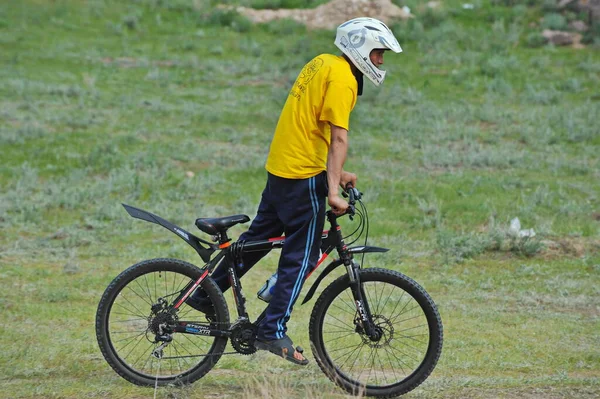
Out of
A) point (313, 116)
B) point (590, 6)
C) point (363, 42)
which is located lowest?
point (313, 116)

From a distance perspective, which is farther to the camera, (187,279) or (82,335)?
(82,335)

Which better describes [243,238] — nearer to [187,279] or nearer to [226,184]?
[187,279]

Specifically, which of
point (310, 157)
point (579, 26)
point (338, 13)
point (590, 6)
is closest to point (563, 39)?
point (579, 26)

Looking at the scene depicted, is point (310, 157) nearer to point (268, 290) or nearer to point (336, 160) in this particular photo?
point (336, 160)

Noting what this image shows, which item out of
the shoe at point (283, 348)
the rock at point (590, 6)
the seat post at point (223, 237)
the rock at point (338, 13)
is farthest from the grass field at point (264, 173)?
the rock at point (590, 6)

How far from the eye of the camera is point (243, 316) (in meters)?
5.36

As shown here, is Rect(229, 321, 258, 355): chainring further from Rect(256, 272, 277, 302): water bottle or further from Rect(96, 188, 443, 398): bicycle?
Rect(256, 272, 277, 302): water bottle

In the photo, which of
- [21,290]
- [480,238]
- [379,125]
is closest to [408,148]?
[379,125]

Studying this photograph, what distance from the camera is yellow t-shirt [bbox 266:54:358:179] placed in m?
4.94

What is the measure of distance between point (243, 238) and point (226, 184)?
268 inches

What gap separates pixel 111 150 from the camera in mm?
13492

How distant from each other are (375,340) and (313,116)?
4.49ft

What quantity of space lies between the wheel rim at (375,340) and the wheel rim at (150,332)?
769 millimetres

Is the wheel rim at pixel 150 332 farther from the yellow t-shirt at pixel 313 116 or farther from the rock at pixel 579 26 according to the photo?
the rock at pixel 579 26
